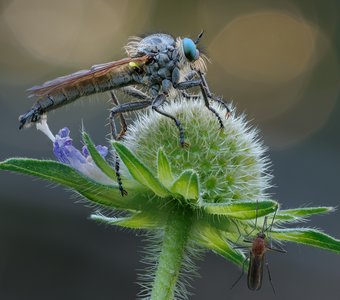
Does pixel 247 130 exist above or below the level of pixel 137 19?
below

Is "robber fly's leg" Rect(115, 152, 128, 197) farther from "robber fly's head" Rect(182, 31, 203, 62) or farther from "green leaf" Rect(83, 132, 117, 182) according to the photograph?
"robber fly's head" Rect(182, 31, 203, 62)

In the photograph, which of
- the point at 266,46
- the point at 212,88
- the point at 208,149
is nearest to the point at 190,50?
the point at 208,149

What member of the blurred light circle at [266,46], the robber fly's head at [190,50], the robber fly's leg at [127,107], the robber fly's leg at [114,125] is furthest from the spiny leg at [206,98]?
the blurred light circle at [266,46]

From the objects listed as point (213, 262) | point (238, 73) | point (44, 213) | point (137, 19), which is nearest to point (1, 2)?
point (137, 19)

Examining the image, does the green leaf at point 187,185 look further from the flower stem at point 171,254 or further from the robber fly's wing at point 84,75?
the robber fly's wing at point 84,75

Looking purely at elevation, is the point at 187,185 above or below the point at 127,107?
below

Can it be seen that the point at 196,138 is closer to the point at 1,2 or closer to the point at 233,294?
the point at 233,294

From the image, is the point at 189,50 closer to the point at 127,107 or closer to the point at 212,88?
the point at 127,107
